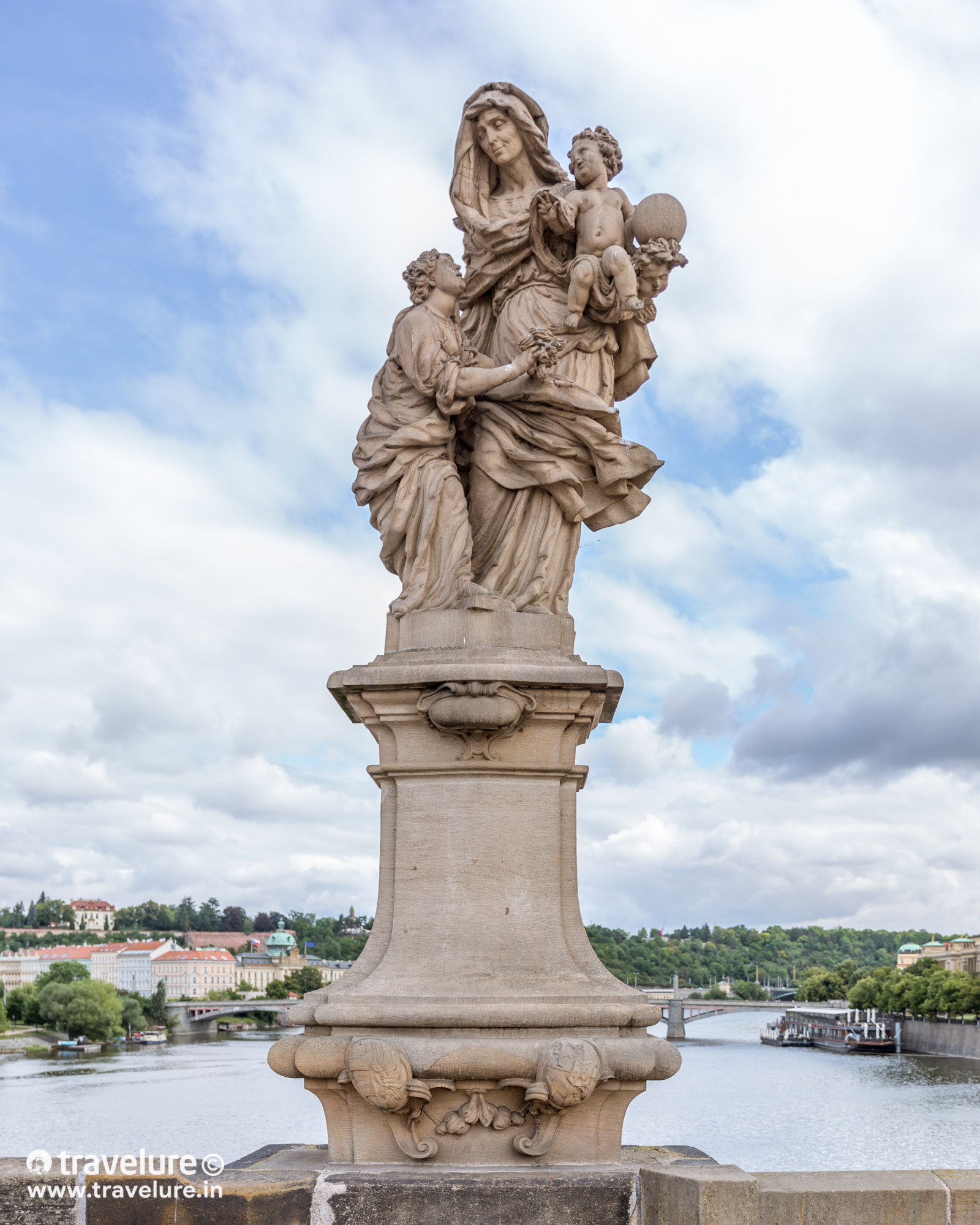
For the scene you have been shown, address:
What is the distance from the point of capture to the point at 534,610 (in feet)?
20.4

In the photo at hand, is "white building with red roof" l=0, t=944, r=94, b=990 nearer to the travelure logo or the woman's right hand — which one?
the travelure logo

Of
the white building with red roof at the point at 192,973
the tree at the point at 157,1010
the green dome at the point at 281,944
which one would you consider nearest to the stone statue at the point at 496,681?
the tree at the point at 157,1010

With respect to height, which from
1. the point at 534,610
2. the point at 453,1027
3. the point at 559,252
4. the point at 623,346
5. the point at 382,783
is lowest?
the point at 453,1027

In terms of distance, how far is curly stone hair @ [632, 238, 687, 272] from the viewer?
255 inches

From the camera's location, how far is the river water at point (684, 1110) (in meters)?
38.8

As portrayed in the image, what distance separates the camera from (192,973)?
486ft

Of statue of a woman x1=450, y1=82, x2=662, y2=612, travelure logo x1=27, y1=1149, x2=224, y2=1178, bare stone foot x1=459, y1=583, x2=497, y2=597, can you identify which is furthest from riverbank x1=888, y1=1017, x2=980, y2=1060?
travelure logo x1=27, y1=1149, x2=224, y2=1178

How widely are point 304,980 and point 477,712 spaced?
420ft

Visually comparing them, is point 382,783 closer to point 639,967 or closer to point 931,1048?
point 639,967

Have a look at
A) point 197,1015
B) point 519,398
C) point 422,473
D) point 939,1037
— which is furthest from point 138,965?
point 519,398

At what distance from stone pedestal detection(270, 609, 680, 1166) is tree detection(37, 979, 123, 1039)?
92.1m

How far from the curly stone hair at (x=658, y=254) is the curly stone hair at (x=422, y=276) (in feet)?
3.46

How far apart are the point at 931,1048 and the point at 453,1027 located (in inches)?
3560

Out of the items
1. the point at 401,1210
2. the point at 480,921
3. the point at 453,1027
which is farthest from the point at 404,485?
the point at 401,1210
